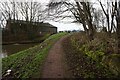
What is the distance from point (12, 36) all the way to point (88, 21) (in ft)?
121

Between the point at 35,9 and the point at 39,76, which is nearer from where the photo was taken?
the point at 39,76

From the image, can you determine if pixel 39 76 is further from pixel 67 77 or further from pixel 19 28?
pixel 19 28

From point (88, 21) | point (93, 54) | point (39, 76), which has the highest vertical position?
point (88, 21)

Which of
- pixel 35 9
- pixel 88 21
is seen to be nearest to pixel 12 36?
pixel 35 9

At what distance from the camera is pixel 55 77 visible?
27.2ft

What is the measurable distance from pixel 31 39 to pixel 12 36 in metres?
4.66

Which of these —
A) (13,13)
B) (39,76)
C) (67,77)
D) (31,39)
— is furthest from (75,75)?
(13,13)

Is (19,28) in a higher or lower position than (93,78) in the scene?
higher

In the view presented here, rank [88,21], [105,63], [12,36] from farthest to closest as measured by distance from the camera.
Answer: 1. [12,36]
2. [88,21]
3. [105,63]

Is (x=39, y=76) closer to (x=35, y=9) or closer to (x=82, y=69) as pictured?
(x=82, y=69)

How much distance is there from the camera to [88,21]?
15812 millimetres

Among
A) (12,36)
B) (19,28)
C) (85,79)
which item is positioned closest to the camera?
(85,79)

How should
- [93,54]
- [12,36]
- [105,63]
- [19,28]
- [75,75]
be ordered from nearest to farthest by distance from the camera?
[75,75], [105,63], [93,54], [12,36], [19,28]

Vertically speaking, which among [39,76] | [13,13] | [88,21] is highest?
[13,13]
